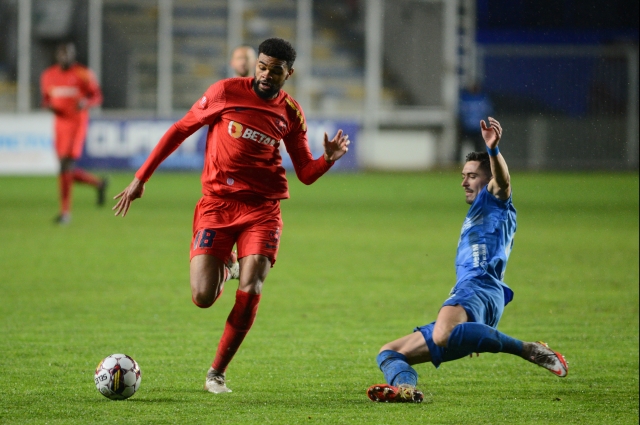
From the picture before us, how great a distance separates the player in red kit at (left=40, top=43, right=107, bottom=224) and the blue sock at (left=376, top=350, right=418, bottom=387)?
9505 mm

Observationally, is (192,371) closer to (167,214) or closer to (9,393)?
(9,393)

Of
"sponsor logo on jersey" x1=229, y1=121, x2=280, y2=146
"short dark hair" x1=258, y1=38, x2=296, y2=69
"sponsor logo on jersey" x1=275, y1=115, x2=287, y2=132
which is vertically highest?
"short dark hair" x1=258, y1=38, x2=296, y2=69

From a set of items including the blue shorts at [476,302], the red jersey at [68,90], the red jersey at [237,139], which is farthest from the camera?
the red jersey at [68,90]

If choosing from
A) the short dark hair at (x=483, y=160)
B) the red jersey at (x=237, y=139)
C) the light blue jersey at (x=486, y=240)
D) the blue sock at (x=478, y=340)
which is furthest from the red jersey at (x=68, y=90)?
the blue sock at (x=478, y=340)

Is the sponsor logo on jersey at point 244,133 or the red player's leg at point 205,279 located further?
the sponsor logo on jersey at point 244,133

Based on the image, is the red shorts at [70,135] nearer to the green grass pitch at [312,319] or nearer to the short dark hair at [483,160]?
the green grass pitch at [312,319]

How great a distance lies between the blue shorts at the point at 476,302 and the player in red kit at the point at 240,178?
1.01m

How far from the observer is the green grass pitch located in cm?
494

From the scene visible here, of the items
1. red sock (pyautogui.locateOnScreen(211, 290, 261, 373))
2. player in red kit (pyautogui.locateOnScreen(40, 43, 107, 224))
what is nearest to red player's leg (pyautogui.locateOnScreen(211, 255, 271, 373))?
red sock (pyautogui.locateOnScreen(211, 290, 261, 373))

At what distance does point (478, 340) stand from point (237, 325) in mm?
1331

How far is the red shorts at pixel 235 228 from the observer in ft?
17.5

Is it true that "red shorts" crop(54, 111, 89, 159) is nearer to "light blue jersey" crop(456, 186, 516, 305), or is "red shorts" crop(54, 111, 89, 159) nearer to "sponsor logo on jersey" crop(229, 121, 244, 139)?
"sponsor logo on jersey" crop(229, 121, 244, 139)

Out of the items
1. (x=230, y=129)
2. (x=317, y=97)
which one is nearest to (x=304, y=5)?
(x=317, y=97)

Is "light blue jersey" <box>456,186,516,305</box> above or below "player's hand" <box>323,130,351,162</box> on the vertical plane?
below
